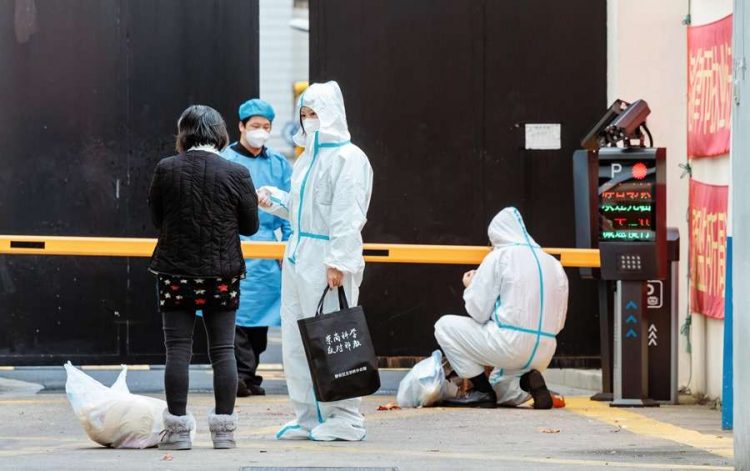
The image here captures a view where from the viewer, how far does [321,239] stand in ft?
28.9

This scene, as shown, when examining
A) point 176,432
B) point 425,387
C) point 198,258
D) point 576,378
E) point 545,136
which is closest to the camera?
point 198,258

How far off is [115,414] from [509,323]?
10.5ft

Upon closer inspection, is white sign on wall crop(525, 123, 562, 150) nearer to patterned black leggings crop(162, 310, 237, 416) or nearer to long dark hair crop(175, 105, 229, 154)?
long dark hair crop(175, 105, 229, 154)

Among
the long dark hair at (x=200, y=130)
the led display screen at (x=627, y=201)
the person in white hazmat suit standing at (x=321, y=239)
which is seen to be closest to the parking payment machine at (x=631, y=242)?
the led display screen at (x=627, y=201)

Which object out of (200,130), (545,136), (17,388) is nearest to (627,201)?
(545,136)

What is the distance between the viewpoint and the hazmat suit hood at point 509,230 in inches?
429

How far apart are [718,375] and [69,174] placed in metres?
4.70

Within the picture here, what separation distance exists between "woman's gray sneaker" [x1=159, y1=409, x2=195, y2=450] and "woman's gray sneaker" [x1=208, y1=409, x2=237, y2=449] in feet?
0.38

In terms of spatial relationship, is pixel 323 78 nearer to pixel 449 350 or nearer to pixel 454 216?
pixel 454 216

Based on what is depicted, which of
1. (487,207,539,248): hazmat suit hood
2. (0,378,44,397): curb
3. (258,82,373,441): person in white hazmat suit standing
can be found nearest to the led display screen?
(487,207,539,248): hazmat suit hood

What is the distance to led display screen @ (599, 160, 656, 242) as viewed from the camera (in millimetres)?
10969

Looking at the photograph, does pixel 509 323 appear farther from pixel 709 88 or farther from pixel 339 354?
pixel 339 354

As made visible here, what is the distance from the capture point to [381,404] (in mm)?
11211

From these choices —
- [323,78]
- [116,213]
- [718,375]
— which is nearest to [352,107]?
[323,78]
